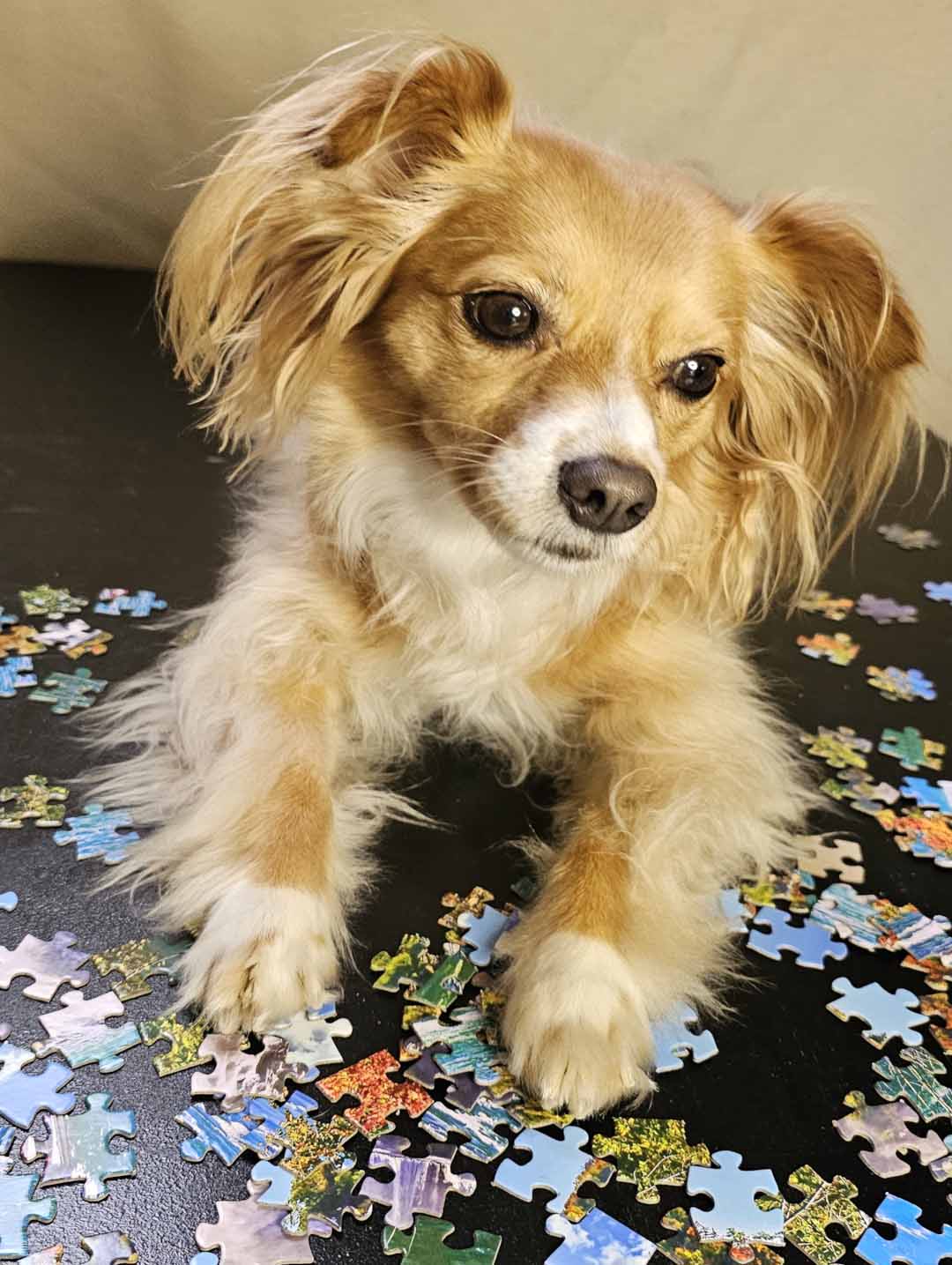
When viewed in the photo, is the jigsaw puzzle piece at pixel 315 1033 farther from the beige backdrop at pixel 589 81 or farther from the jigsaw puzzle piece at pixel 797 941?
the beige backdrop at pixel 589 81

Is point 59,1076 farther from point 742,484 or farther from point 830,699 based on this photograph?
point 830,699

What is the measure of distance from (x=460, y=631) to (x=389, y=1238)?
1.34m

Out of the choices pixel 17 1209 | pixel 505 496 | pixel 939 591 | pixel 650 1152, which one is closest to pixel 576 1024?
pixel 650 1152

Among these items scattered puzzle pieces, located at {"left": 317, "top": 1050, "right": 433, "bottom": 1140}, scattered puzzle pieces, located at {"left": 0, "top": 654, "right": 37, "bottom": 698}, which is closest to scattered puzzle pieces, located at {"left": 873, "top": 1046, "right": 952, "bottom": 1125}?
scattered puzzle pieces, located at {"left": 317, "top": 1050, "right": 433, "bottom": 1140}

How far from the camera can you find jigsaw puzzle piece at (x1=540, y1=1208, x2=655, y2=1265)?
5.38 ft

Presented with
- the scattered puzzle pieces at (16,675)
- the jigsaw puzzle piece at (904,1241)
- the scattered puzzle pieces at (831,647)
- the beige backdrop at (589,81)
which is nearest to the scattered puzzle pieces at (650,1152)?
the jigsaw puzzle piece at (904,1241)

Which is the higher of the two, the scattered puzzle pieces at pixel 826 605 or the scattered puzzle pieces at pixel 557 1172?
the scattered puzzle pieces at pixel 826 605

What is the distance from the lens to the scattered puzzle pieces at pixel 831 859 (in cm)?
246

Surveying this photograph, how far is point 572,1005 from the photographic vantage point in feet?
6.27

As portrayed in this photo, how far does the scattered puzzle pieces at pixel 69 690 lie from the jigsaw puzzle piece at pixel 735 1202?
1589mm

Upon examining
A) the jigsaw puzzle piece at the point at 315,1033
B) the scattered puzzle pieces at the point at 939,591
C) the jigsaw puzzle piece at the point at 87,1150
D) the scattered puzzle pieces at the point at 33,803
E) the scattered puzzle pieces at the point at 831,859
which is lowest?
the scattered puzzle pieces at the point at 33,803

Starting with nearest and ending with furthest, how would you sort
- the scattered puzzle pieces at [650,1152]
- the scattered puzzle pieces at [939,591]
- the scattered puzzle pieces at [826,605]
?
1. the scattered puzzle pieces at [650,1152]
2. the scattered puzzle pieces at [826,605]
3. the scattered puzzle pieces at [939,591]

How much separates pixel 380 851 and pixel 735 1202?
92 cm

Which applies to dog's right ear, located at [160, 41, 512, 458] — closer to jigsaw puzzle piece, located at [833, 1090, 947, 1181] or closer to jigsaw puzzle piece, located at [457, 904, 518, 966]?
jigsaw puzzle piece, located at [457, 904, 518, 966]
